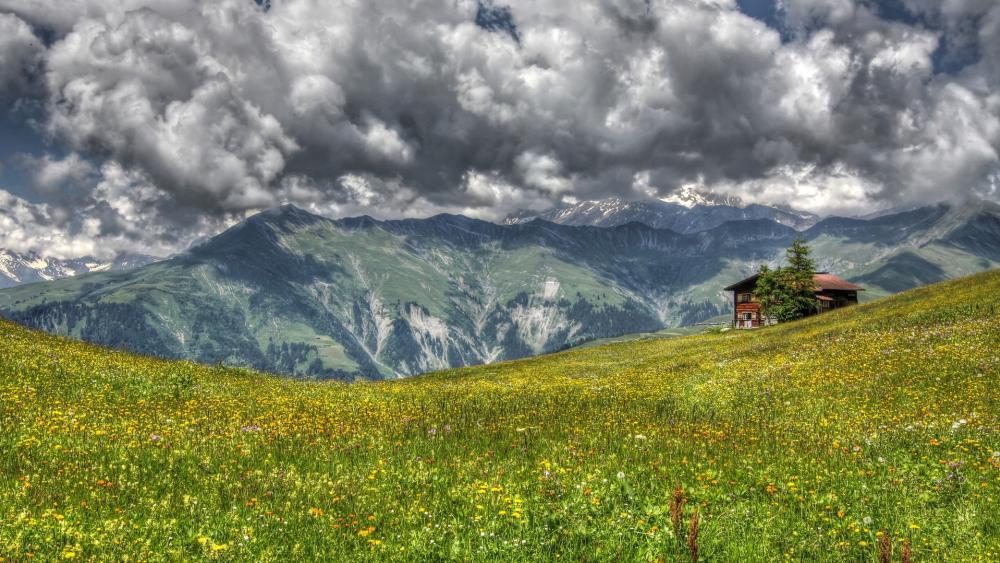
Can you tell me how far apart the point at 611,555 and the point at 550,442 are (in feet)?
18.3

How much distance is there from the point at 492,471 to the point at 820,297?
376 ft

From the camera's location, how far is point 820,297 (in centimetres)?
10731

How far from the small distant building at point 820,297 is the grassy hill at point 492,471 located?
9392 cm

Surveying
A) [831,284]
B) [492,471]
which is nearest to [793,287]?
[831,284]

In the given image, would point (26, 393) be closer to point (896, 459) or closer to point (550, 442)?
point (550, 442)

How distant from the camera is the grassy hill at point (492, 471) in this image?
750 cm

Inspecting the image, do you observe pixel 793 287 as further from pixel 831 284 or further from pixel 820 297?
pixel 831 284

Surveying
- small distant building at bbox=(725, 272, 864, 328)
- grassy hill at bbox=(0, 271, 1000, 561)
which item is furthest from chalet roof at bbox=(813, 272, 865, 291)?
grassy hill at bbox=(0, 271, 1000, 561)

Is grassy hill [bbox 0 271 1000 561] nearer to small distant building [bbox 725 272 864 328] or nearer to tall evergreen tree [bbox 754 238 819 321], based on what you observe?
tall evergreen tree [bbox 754 238 819 321]

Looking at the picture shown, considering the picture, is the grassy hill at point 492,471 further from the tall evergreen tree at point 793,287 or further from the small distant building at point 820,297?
the small distant building at point 820,297

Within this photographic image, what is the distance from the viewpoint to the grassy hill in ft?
24.6

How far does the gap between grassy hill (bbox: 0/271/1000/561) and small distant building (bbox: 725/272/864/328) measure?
9392cm

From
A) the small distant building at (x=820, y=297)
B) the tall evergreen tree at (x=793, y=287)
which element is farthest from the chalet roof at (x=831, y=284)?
the tall evergreen tree at (x=793, y=287)

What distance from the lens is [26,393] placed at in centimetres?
1523
